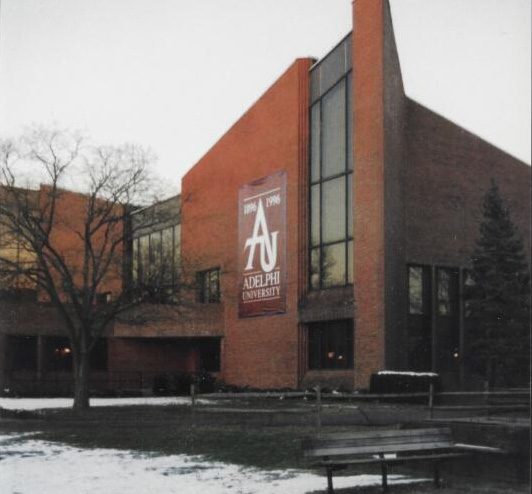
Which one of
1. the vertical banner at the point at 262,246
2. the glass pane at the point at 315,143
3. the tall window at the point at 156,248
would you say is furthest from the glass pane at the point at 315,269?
the tall window at the point at 156,248

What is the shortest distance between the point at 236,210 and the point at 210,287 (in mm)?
5188

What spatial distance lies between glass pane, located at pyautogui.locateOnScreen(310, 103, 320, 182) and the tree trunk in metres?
12.9

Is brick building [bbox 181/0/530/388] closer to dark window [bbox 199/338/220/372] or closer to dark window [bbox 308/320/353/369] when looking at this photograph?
A: dark window [bbox 308/320/353/369]

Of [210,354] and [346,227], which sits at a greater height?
[346,227]

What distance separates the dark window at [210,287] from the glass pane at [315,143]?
9098 millimetres

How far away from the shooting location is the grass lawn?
10422 mm

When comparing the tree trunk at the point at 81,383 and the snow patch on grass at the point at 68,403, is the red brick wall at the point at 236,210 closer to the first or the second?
the snow patch on grass at the point at 68,403

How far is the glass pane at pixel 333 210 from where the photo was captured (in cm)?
3478

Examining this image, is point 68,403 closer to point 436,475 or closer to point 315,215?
point 315,215

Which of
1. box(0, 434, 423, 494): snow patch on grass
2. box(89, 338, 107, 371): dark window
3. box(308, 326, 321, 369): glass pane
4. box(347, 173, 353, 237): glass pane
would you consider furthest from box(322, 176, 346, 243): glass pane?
box(0, 434, 423, 494): snow patch on grass

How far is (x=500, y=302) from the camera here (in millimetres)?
32531

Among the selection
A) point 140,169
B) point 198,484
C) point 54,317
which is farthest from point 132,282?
point 198,484

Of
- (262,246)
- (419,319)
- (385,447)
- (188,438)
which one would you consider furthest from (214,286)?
(385,447)

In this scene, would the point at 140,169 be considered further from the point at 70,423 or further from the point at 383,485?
the point at 383,485
